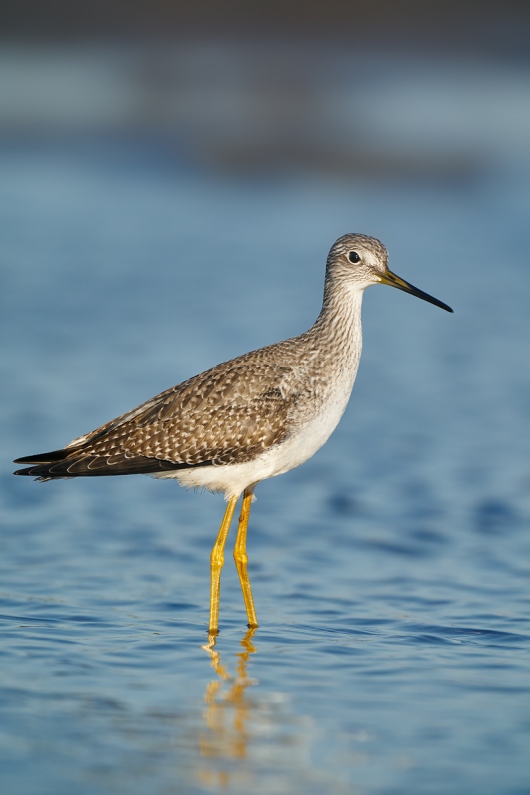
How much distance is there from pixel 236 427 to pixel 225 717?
7.84 ft

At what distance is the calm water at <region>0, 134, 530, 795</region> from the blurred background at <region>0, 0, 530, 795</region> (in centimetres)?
3

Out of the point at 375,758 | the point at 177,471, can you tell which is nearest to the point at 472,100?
the point at 177,471

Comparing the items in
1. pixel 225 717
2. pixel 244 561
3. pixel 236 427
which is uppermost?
pixel 236 427

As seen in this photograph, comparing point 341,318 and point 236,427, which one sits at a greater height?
point 341,318

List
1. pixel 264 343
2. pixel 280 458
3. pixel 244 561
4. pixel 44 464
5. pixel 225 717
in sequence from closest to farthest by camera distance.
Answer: pixel 225 717
pixel 280 458
pixel 44 464
pixel 244 561
pixel 264 343

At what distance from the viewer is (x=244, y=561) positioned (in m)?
8.88

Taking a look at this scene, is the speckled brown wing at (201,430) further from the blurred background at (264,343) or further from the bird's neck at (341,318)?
the blurred background at (264,343)

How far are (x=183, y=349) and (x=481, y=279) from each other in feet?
20.0

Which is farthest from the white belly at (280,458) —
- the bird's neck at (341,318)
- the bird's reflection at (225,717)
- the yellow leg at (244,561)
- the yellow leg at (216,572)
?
the bird's reflection at (225,717)

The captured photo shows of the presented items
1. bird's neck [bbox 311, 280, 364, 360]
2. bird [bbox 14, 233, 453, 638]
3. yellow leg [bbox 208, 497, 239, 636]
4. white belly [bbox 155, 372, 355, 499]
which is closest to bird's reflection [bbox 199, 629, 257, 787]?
yellow leg [bbox 208, 497, 239, 636]

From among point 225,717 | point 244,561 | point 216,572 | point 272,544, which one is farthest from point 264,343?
point 225,717

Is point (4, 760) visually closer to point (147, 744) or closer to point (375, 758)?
point (147, 744)

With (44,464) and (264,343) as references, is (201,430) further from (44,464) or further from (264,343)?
(264,343)

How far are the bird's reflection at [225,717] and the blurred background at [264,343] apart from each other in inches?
0.9
